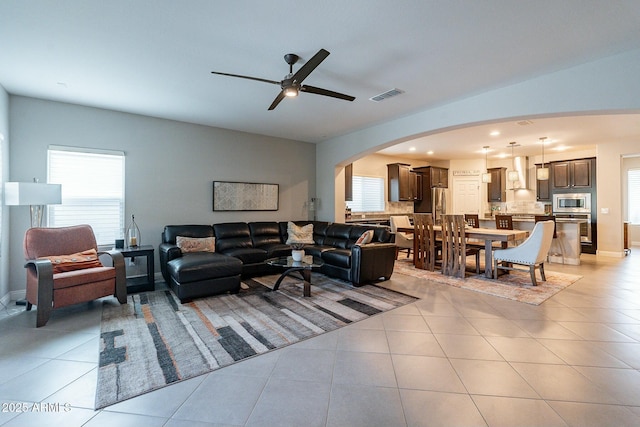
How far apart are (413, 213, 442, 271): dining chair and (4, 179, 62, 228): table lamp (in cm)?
572

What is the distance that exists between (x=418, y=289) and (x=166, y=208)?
4.45 meters

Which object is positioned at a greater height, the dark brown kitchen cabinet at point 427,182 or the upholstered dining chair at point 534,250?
the dark brown kitchen cabinet at point 427,182

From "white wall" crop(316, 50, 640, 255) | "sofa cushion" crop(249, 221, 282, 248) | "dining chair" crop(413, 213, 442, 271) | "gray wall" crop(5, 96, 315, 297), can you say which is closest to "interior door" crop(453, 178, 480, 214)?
"white wall" crop(316, 50, 640, 255)

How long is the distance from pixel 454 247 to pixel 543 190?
536 centimetres

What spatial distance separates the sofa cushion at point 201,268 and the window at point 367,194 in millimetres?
4293

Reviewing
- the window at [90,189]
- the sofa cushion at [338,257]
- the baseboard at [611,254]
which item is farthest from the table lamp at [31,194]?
the baseboard at [611,254]

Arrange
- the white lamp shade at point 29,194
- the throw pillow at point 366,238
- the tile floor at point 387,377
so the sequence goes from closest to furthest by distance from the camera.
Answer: the tile floor at point 387,377 < the white lamp shade at point 29,194 < the throw pillow at point 366,238

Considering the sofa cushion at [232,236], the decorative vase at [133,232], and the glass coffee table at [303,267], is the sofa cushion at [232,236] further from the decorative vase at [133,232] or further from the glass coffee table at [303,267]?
the glass coffee table at [303,267]

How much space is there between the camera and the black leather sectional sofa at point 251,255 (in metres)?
3.82

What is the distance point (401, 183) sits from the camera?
321 inches

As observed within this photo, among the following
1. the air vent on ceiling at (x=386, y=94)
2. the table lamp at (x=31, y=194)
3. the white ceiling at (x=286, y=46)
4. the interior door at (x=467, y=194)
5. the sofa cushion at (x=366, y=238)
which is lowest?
the sofa cushion at (x=366, y=238)

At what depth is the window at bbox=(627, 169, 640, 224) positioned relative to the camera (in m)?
8.33

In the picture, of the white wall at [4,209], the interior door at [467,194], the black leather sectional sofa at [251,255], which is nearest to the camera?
the white wall at [4,209]

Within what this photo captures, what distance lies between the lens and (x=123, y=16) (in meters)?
2.33
